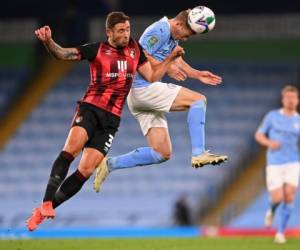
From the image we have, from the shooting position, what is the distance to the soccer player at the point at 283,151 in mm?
14531

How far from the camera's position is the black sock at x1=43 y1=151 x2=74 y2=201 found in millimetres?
10523

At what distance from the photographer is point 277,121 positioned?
1473cm

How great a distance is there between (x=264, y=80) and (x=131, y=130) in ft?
12.1

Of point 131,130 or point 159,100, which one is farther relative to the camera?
point 131,130

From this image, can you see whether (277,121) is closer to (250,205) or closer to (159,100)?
(159,100)

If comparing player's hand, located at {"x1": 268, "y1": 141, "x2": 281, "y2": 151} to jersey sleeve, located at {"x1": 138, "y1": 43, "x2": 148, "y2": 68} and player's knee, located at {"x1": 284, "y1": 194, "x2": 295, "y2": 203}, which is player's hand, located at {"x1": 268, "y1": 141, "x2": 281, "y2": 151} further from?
jersey sleeve, located at {"x1": 138, "y1": 43, "x2": 148, "y2": 68}

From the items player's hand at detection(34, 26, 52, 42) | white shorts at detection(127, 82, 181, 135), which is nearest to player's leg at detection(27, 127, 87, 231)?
player's hand at detection(34, 26, 52, 42)

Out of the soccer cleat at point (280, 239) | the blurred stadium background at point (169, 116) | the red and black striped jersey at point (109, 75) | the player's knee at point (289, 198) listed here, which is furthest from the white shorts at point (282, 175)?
the blurred stadium background at point (169, 116)

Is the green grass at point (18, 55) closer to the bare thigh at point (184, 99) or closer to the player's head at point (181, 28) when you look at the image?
the player's head at point (181, 28)

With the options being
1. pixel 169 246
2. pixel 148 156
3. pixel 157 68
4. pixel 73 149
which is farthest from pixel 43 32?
pixel 169 246

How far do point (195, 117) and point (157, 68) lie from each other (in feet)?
2.48

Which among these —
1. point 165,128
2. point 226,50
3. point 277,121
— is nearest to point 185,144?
point 226,50

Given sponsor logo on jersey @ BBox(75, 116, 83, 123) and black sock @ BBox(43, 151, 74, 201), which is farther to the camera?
sponsor logo on jersey @ BBox(75, 116, 83, 123)

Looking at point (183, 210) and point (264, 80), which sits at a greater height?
point (264, 80)
